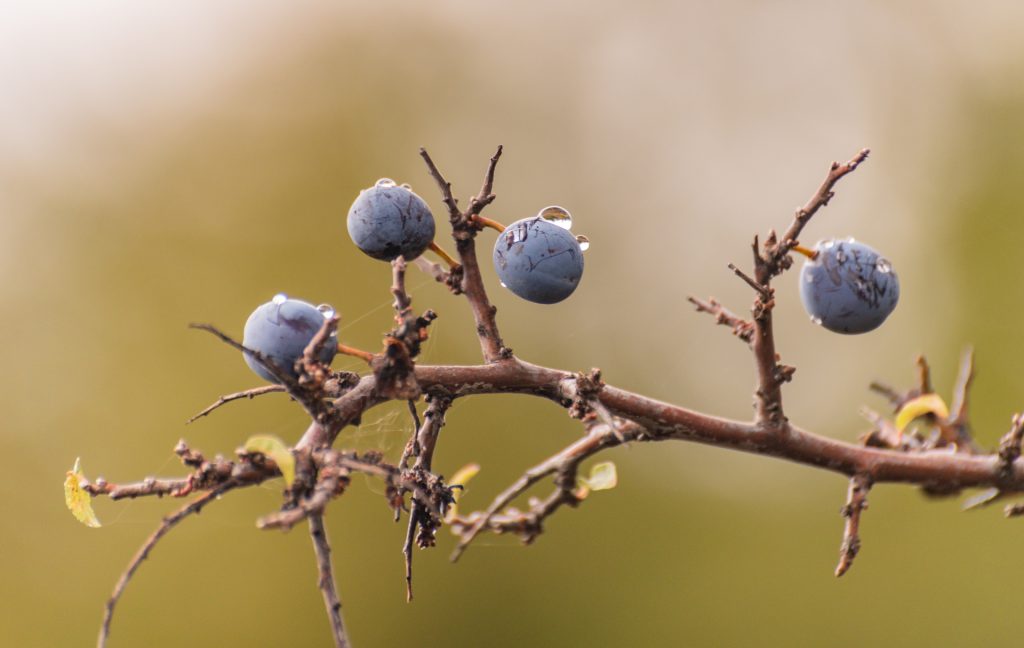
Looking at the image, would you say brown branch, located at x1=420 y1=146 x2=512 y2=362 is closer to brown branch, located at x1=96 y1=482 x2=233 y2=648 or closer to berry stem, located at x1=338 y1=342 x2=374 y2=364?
berry stem, located at x1=338 y1=342 x2=374 y2=364

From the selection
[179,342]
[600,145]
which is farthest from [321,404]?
[600,145]

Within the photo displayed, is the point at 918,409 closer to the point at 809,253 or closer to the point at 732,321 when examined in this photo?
the point at 809,253

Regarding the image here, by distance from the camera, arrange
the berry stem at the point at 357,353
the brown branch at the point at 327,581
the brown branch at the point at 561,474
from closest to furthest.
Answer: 1. the brown branch at the point at 327,581
2. the berry stem at the point at 357,353
3. the brown branch at the point at 561,474

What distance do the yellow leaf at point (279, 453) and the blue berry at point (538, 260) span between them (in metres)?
0.67

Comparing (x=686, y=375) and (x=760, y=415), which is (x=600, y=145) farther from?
(x=760, y=415)

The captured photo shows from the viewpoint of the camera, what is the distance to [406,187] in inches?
69.7

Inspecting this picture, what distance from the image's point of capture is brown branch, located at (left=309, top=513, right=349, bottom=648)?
1024 millimetres

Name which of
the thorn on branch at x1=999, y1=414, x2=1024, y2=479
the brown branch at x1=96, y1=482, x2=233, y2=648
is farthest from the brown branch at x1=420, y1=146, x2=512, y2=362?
the thorn on branch at x1=999, y1=414, x2=1024, y2=479

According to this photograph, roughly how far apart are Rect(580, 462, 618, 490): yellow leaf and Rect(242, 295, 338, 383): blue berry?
0.64 m

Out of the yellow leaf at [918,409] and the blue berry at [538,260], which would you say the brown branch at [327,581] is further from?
the yellow leaf at [918,409]

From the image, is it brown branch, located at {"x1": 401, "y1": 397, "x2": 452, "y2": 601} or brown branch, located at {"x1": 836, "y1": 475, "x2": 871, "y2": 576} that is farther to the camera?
brown branch, located at {"x1": 836, "y1": 475, "x2": 871, "y2": 576}

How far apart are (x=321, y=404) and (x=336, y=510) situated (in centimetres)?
541

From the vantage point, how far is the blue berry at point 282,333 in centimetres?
142

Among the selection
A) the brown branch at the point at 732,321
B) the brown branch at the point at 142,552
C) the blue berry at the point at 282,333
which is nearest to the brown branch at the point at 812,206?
the brown branch at the point at 732,321
